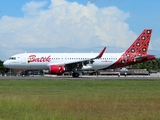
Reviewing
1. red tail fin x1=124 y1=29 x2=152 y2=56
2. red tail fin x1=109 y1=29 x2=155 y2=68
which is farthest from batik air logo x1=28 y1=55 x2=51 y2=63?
red tail fin x1=124 y1=29 x2=152 y2=56

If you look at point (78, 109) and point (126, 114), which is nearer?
point (126, 114)

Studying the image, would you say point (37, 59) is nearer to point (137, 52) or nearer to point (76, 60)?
point (76, 60)

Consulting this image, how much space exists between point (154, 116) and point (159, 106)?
358 cm

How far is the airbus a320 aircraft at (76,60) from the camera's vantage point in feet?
198

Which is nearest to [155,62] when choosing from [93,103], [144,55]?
[144,55]

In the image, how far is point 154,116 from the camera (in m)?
14.5

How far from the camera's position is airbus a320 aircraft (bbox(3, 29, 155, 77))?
6036 centimetres

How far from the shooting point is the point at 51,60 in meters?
61.8

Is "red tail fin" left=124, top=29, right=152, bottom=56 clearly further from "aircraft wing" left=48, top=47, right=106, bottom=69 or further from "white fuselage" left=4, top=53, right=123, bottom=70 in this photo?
"aircraft wing" left=48, top=47, right=106, bottom=69

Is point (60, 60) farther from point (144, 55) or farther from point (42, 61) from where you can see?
point (144, 55)

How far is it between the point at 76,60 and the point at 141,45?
11.9 m

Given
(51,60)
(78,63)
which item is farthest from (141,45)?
(51,60)

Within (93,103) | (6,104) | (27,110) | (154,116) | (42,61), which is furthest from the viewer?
(42,61)

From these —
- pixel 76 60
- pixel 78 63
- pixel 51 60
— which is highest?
pixel 51 60
